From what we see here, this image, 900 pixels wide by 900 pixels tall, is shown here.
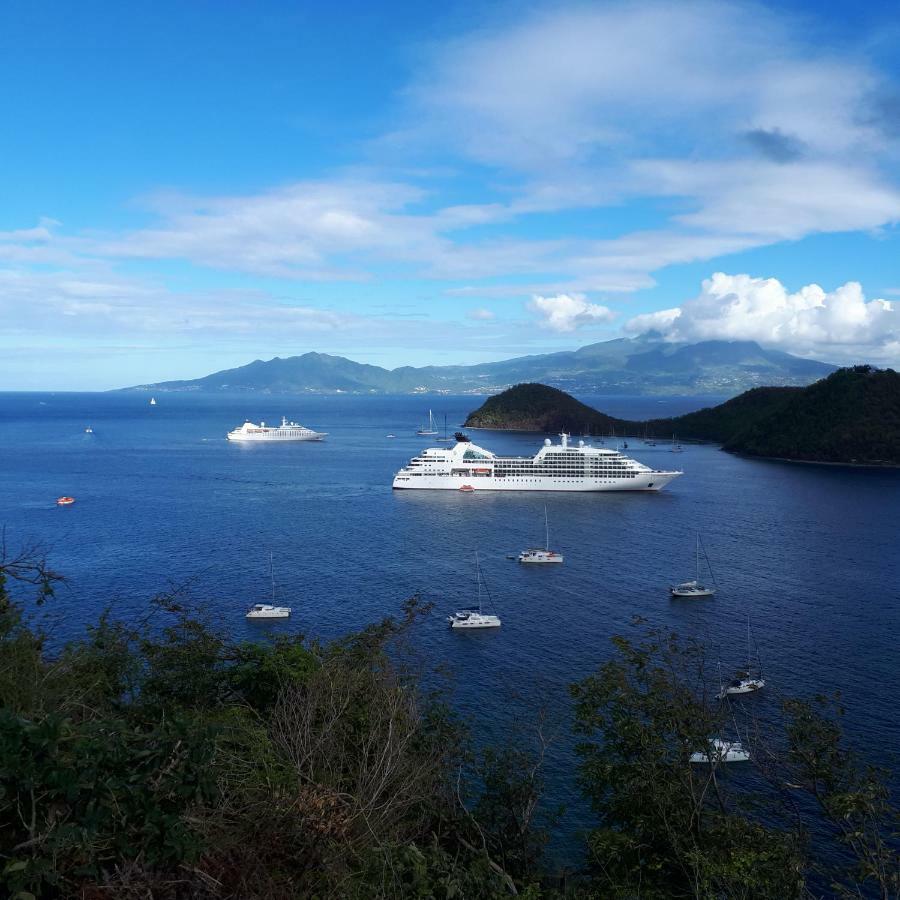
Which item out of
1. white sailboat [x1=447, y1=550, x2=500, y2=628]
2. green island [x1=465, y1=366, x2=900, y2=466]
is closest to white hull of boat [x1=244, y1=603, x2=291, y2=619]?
white sailboat [x1=447, y1=550, x2=500, y2=628]

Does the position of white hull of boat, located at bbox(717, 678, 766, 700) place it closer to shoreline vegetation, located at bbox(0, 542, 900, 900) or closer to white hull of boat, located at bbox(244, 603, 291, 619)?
shoreline vegetation, located at bbox(0, 542, 900, 900)

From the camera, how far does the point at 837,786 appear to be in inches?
338

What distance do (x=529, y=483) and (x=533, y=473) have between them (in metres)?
0.93

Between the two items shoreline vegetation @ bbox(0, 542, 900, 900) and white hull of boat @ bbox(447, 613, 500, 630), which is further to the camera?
white hull of boat @ bbox(447, 613, 500, 630)

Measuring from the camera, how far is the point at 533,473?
54156 mm

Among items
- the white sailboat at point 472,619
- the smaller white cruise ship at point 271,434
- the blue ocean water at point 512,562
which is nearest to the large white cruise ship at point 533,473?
the blue ocean water at point 512,562

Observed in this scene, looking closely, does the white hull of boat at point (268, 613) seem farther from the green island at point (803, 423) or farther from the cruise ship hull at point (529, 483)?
the green island at point (803, 423)

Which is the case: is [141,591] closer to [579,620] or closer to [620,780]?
[579,620]

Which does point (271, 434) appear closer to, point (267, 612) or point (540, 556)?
point (540, 556)

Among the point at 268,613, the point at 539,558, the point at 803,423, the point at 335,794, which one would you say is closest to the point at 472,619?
the point at 268,613

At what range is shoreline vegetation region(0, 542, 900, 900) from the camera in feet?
16.4

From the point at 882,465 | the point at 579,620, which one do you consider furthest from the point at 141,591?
the point at 882,465

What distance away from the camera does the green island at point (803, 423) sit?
223 feet

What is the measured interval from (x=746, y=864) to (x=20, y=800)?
21.8 ft
